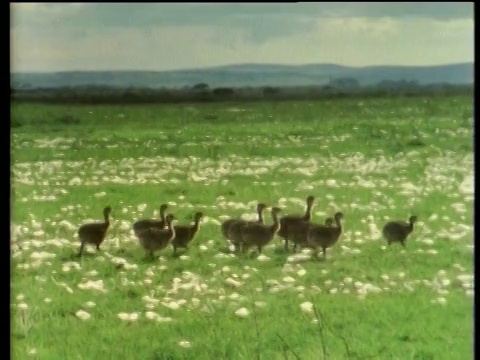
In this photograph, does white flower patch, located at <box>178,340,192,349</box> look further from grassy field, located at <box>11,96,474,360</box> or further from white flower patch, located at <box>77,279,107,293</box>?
white flower patch, located at <box>77,279,107,293</box>

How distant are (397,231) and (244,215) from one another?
31cm

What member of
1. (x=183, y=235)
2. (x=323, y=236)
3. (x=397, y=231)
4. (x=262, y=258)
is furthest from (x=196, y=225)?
(x=397, y=231)

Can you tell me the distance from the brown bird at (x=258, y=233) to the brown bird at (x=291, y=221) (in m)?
0.01

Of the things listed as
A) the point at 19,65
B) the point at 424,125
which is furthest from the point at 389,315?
the point at 19,65

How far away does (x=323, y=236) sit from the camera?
1379mm

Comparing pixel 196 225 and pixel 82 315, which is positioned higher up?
pixel 196 225

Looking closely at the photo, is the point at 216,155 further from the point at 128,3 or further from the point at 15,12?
the point at 15,12

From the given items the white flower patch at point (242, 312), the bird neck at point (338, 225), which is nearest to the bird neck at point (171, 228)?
the white flower patch at point (242, 312)

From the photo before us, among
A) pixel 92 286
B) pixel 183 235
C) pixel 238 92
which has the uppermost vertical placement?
pixel 238 92

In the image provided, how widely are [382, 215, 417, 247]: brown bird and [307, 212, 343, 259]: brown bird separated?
10cm

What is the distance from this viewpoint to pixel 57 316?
1353 millimetres

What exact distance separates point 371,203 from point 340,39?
34 cm

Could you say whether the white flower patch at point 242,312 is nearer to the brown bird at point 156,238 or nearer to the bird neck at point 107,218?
the brown bird at point 156,238

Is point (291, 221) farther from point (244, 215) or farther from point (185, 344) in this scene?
point (185, 344)
